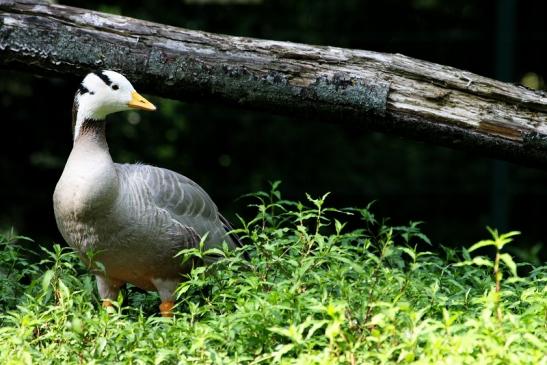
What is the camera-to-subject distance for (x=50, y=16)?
459 cm

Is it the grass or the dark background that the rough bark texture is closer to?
the grass

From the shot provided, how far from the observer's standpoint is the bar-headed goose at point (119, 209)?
4.24m

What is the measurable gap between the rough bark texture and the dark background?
8.80 ft

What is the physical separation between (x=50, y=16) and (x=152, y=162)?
2843 millimetres

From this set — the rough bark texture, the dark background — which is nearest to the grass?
the rough bark texture

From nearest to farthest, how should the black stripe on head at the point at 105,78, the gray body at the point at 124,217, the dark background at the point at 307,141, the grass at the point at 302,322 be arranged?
the grass at the point at 302,322, the gray body at the point at 124,217, the black stripe on head at the point at 105,78, the dark background at the point at 307,141

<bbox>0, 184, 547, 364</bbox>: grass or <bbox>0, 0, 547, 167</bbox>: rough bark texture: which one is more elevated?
<bbox>0, 0, 547, 167</bbox>: rough bark texture

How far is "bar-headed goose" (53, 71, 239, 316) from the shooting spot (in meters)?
4.24

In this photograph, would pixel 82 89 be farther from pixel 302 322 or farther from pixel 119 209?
pixel 302 322

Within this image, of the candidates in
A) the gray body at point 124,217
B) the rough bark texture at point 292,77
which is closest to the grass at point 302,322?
the gray body at point 124,217

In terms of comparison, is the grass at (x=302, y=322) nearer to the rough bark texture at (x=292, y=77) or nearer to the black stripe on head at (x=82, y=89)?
the rough bark texture at (x=292, y=77)

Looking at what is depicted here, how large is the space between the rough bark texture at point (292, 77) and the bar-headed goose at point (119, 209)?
195 mm

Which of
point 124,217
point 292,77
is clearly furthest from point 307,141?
point 124,217

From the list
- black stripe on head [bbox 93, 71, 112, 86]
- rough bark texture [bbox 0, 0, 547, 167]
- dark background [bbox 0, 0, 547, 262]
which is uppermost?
rough bark texture [bbox 0, 0, 547, 167]
